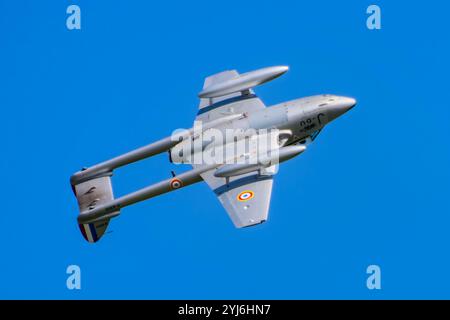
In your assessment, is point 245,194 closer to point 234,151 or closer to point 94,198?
point 234,151

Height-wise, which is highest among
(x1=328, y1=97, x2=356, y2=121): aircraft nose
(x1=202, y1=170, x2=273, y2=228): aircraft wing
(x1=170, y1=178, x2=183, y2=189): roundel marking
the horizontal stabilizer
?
the horizontal stabilizer

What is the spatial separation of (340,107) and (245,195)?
530cm

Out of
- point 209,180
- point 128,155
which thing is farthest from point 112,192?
point 209,180

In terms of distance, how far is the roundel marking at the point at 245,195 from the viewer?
33344 mm

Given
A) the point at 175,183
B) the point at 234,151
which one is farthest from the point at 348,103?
the point at 175,183

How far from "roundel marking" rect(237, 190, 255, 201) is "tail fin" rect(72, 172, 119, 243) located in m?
5.45

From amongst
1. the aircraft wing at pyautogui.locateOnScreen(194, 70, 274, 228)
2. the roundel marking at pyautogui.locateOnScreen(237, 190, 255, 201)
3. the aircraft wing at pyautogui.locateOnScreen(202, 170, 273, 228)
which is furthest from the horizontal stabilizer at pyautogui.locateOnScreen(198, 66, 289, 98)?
the roundel marking at pyautogui.locateOnScreen(237, 190, 255, 201)

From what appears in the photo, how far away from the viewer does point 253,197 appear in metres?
33.3

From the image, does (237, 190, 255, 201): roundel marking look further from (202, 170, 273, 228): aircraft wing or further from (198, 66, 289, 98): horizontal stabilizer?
(198, 66, 289, 98): horizontal stabilizer

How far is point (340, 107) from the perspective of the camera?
3519 centimetres

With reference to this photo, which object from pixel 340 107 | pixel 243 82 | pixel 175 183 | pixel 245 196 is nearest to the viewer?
pixel 245 196

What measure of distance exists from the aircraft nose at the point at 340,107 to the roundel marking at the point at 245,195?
15.2 ft

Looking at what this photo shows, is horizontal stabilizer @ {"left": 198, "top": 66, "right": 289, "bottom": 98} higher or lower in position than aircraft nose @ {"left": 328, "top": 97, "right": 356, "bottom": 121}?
higher

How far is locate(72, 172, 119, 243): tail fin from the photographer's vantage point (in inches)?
1403
